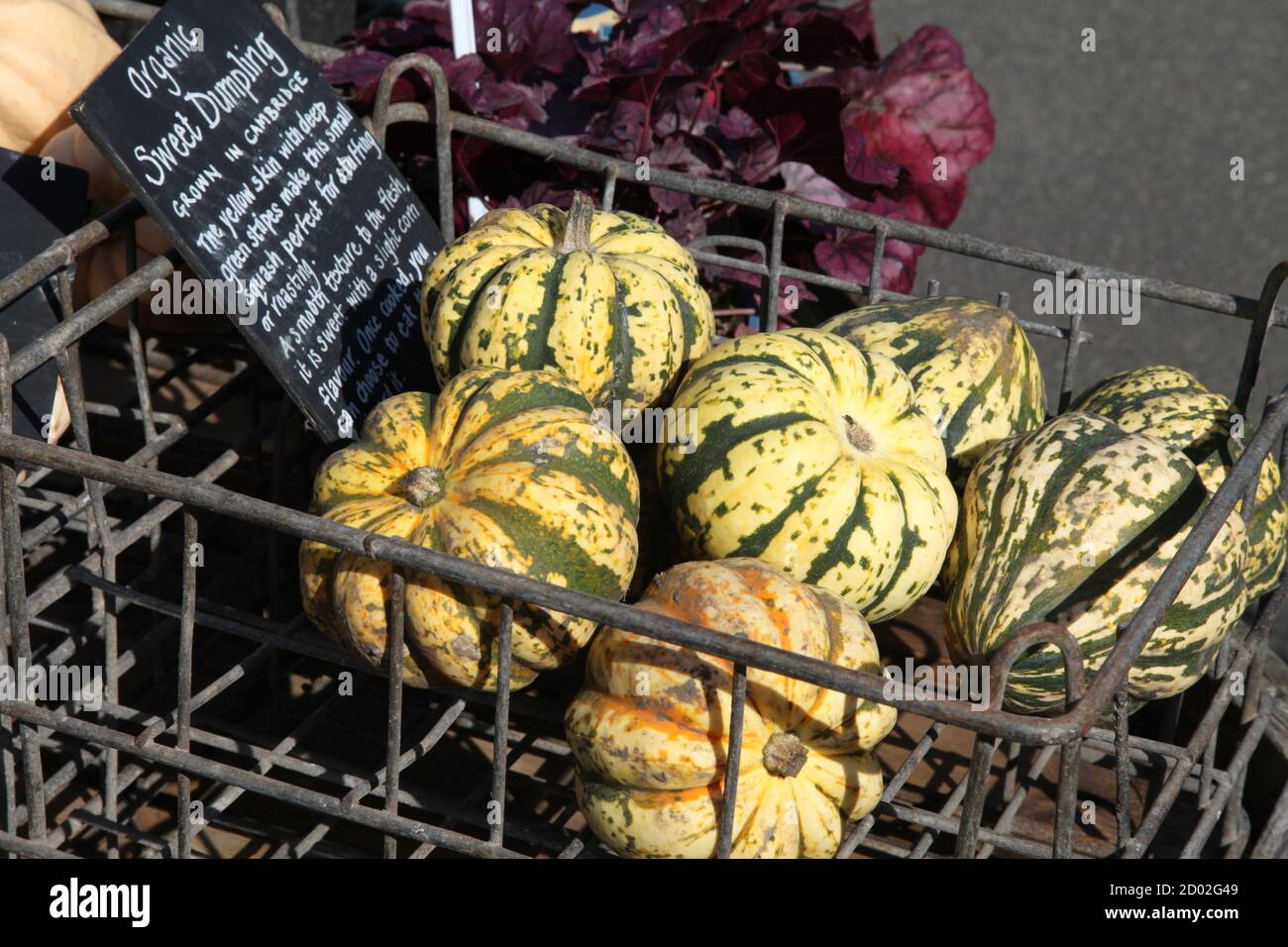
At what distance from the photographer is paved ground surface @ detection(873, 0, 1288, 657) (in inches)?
199

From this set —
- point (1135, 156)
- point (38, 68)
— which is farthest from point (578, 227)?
point (1135, 156)

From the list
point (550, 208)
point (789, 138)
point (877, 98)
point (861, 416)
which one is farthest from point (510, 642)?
point (877, 98)

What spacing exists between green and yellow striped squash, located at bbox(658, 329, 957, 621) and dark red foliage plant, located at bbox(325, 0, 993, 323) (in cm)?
78

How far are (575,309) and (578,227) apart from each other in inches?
6.1

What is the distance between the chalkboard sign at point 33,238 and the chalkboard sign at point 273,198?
23 cm

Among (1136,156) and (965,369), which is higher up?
(965,369)

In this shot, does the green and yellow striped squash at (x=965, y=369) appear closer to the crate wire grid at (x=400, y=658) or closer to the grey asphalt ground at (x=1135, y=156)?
the crate wire grid at (x=400, y=658)

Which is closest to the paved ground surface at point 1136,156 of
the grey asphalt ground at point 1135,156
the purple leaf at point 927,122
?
the grey asphalt ground at point 1135,156

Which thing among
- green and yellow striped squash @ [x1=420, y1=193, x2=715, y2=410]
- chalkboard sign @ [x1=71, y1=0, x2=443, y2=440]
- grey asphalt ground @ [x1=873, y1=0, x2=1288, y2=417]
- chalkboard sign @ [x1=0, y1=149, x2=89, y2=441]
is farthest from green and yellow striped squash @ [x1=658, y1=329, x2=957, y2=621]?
grey asphalt ground @ [x1=873, y1=0, x2=1288, y2=417]

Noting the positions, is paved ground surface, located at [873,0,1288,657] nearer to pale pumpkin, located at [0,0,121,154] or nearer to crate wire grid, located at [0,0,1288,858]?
crate wire grid, located at [0,0,1288,858]

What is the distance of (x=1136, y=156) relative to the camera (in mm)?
5809

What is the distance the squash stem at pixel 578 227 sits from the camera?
192cm

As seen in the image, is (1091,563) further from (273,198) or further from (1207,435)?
(273,198)
